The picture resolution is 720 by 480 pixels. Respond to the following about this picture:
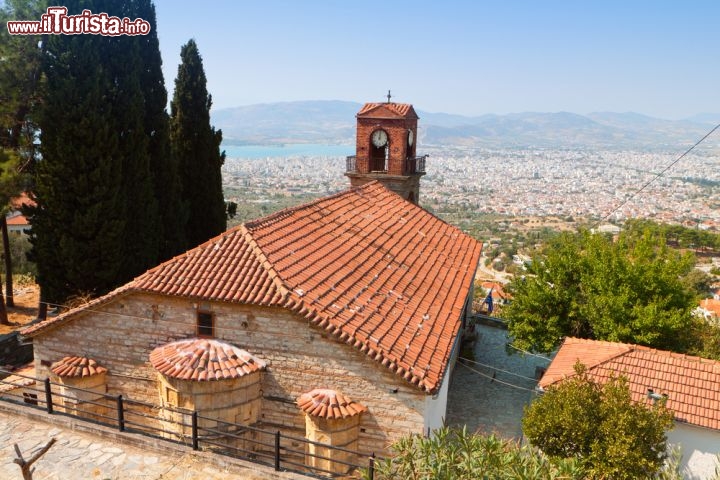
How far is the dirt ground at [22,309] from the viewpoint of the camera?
65.2 ft

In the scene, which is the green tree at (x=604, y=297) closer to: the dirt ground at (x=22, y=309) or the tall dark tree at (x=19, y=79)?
the tall dark tree at (x=19, y=79)

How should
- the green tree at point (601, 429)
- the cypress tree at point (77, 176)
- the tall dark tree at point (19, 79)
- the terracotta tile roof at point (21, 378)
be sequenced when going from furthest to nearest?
the tall dark tree at point (19, 79), the cypress tree at point (77, 176), the terracotta tile roof at point (21, 378), the green tree at point (601, 429)

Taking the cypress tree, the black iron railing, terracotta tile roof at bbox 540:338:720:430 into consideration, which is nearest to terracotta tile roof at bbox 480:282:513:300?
terracotta tile roof at bbox 540:338:720:430

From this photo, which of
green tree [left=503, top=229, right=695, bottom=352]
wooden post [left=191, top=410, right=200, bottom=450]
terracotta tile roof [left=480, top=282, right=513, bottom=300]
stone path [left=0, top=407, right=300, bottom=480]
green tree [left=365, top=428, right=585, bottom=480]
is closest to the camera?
green tree [left=365, top=428, right=585, bottom=480]

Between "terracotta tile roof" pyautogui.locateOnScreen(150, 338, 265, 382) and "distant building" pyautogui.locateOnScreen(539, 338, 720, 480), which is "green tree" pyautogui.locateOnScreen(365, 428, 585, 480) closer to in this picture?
"distant building" pyautogui.locateOnScreen(539, 338, 720, 480)

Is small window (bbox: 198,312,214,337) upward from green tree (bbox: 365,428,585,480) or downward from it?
upward

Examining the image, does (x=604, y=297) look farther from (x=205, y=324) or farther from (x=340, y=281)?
(x=205, y=324)

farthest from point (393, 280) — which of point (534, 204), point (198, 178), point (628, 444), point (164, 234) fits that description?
point (534, 204)

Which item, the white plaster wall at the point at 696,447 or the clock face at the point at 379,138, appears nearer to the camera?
the white plaster wall at the point at 696,447

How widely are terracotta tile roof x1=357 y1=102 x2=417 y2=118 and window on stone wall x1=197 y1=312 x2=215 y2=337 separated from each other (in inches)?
544

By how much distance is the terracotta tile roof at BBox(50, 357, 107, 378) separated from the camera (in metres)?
11.2

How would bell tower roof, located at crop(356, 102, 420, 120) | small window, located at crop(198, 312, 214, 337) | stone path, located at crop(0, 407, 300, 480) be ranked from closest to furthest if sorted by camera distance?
stone path, located at crop(0, 407, 300, 480), small window, located at crop(198, 312, 214, 337), bell tower roof, located at crop(356, 102, 420, 120)

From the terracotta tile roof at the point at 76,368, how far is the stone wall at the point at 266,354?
16cm

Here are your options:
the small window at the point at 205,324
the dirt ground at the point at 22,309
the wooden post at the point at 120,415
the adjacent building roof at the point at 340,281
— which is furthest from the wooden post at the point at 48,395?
the dirt ground at the point at 22,309
